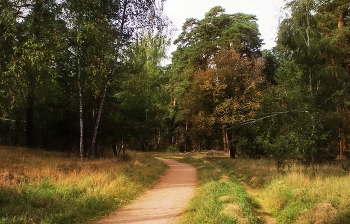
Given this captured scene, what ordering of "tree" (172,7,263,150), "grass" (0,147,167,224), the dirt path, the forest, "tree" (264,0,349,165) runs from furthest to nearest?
"tree" (172,7,263,150) → "tree" (264,0,349,165) → the forest → the dirt path → "grass" (0,147,167,224)

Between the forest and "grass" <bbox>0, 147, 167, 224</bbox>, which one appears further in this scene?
the forest

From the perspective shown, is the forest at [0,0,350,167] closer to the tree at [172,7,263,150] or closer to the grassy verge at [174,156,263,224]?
the tree at [172,7,263,150]

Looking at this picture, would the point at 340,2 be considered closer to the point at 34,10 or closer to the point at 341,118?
the point at 341,118

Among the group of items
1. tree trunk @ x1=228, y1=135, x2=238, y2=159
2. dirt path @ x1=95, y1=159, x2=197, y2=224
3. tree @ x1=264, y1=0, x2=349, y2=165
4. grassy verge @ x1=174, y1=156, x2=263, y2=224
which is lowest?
dirt path @ x1=95, y1=159, x2=197, y2=224

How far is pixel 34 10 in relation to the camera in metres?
13.2

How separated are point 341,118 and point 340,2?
13.1 metres

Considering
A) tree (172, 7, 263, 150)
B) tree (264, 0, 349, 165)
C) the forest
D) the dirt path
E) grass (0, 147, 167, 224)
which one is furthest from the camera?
tree (172, 7, 263, 150)

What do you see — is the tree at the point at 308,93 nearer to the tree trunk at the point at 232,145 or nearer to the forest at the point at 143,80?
the forest at the point at 143,80

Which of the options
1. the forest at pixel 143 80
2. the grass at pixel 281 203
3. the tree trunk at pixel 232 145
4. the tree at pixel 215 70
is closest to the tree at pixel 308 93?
the forest at pixel 143 80

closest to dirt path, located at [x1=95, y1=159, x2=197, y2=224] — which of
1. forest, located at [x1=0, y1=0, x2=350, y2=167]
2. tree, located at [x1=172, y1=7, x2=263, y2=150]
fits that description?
forest, located at [x1=0, y1=0, x2=350, y2=167]

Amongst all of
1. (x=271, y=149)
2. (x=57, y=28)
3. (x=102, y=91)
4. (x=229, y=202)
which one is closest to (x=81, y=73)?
(x=102, y=91)

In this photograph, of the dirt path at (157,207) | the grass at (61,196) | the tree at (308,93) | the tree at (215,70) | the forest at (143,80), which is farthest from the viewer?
the tree at (215,70)

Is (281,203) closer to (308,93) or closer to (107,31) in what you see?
(308,93)

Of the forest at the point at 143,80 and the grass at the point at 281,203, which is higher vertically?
the forest at the point at 143,80
